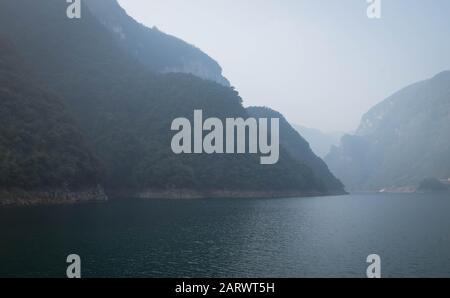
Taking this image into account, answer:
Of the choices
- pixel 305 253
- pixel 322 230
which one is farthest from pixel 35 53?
pixel 305 253

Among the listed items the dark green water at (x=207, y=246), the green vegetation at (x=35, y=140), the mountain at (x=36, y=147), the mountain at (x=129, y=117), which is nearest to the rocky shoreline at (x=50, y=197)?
the mountain at (x=36, y=147)

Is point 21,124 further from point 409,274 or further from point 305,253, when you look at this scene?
point 409,274

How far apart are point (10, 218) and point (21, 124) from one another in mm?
47281

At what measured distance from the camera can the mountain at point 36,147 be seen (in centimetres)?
9306

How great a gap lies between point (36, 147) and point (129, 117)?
7695 centimetres

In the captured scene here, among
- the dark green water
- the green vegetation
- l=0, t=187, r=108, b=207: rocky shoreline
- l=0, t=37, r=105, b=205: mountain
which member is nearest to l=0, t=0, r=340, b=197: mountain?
l=0, t=37, r=105, b=205: mountain

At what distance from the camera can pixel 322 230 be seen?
71.0 m

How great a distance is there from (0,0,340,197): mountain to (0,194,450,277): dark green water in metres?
72.0

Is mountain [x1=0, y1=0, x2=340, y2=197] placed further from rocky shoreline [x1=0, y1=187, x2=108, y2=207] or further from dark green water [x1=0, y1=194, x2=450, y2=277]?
dark green water [x1=0, y1=194, x2=450, y2=277]

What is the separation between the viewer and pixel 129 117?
18138cm

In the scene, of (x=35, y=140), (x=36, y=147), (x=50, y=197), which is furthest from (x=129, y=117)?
(x=50, y=197)

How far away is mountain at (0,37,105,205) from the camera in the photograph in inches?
3664

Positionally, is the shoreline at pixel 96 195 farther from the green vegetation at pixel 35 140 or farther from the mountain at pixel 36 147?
the green vegetation at pixel 35 140
